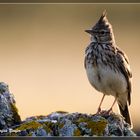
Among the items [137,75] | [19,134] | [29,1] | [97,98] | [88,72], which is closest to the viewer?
[19,134]

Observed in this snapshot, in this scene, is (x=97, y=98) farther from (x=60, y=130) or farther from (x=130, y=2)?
(x=60, y=130)

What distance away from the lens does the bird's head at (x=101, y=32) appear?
6633mm

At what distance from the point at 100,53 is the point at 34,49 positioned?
5.91m

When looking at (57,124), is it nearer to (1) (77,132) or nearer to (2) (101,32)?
(1) (77,132)

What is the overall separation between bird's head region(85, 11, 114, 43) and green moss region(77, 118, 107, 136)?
1.63 m

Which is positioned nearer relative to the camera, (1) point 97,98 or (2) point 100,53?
(2) point 100,53

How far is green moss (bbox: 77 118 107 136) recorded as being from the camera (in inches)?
194

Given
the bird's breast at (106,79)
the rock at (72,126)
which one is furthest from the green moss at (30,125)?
the bird's breast at (106,79)

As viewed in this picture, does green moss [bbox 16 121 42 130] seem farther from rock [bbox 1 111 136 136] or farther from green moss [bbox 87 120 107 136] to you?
green moss [bbox 87 120 107 136]

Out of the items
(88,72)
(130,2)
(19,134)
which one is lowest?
(19,134)

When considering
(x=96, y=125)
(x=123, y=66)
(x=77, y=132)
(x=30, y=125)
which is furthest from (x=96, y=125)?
(x=123, y=66)

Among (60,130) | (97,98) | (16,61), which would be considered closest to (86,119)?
(60,130)

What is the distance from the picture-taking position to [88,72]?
662 cm

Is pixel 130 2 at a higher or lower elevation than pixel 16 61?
higher
